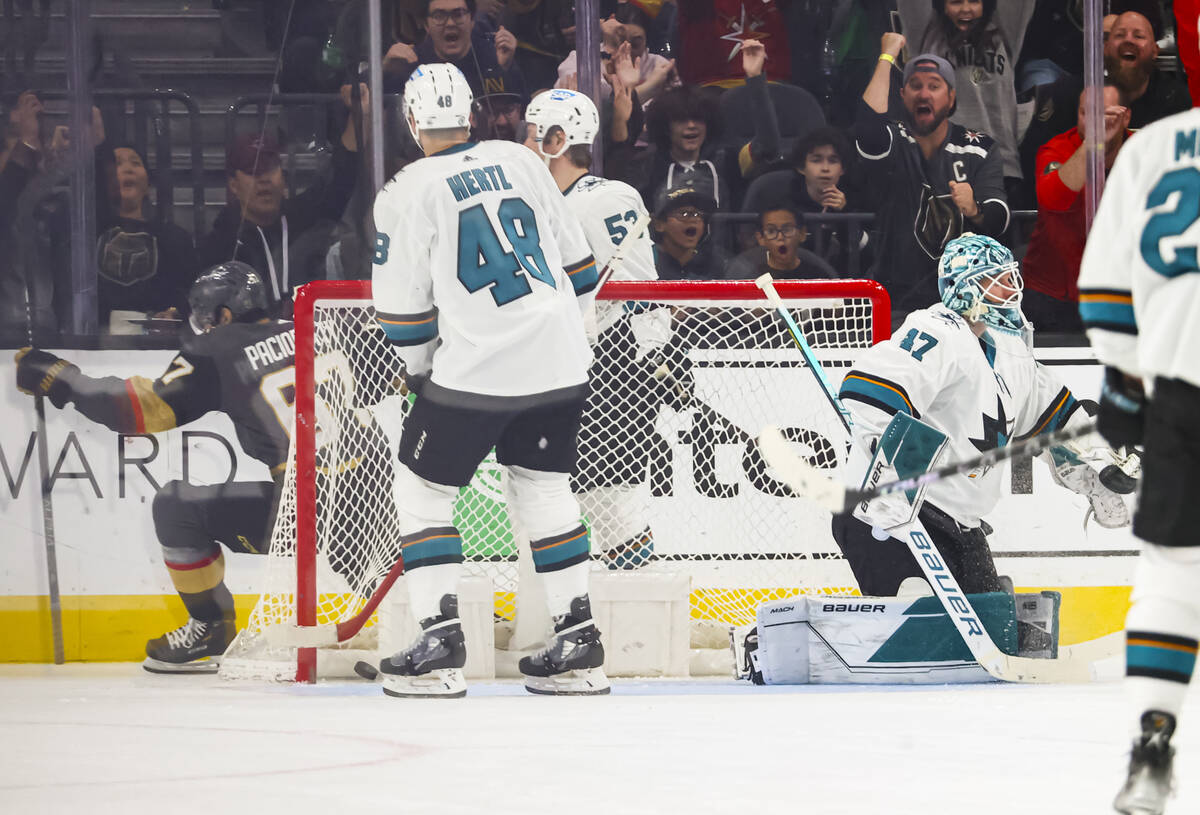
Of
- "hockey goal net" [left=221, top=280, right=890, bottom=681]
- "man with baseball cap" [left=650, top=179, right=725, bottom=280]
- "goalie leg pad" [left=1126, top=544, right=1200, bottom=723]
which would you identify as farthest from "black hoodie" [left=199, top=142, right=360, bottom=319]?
"goalie leg pad" [left=1126, top=544, right=1200, bottom=723]

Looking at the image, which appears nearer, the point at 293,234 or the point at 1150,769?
the point at 1150,769

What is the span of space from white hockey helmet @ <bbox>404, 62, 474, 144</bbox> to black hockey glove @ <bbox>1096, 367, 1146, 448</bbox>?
183 centimetres

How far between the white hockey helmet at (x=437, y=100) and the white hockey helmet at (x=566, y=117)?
56 cm

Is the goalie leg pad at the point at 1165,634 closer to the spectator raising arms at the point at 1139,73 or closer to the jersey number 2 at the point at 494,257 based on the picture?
the jersey number 2 at the point at 494,257

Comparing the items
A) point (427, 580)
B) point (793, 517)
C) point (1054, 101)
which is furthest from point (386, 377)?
point (1054, 101)

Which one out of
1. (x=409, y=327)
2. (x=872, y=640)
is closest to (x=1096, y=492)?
(x=872, y=640)

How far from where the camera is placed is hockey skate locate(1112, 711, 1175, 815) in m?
1.68

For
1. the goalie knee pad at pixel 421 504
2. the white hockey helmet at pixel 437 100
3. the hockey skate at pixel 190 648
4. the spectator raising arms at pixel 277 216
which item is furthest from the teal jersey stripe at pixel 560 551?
the spectator raising arms at pixel 277 216

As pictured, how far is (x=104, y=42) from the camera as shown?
4.21 m

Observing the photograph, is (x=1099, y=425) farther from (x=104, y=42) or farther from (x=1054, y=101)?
(x=104, y=42)

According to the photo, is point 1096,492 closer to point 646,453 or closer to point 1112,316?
point 646,453

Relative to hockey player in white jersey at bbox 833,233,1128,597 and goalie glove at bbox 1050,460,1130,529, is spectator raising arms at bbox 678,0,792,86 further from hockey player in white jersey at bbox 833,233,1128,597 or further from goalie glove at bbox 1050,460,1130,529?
goalie glove at bbox 1050,460,1130,529

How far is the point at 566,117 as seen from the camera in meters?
3.96

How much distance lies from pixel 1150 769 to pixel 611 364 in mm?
2379
